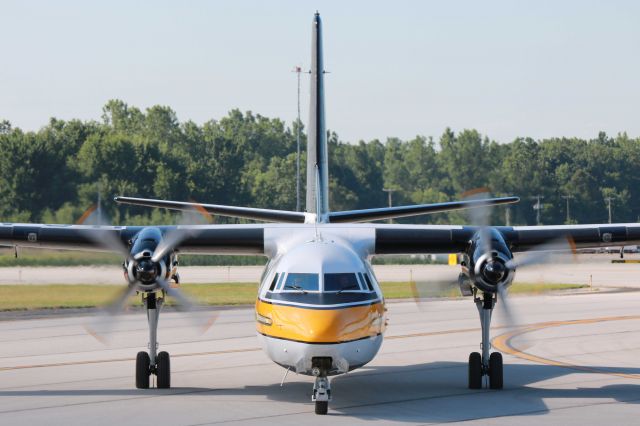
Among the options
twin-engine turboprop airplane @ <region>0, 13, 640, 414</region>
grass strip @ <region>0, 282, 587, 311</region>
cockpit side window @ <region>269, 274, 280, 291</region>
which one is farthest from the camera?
grass strip @ <region>0, 282, 587, 311</region>

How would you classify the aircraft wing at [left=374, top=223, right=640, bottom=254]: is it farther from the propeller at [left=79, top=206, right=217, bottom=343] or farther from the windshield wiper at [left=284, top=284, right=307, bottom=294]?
the propeller at [left=79, top=206, right=217, bottom=343]

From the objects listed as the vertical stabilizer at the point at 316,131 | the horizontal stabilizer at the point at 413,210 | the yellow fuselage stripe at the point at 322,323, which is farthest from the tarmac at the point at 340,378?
the vertical stabilizer at the point at 316,131

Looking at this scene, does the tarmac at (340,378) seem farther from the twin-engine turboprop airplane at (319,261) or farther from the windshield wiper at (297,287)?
the windshield wiper at (297,287)

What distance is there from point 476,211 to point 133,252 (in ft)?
22.6

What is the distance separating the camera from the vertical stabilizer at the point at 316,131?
2454cm

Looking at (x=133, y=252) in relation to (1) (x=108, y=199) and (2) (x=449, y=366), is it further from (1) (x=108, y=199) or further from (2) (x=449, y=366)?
(1) (x=108, y=199)

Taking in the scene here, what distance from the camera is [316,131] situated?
25391mm

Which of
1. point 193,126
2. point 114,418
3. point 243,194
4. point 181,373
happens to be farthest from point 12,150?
point 114,418

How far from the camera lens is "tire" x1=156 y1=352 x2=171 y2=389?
2023 cm

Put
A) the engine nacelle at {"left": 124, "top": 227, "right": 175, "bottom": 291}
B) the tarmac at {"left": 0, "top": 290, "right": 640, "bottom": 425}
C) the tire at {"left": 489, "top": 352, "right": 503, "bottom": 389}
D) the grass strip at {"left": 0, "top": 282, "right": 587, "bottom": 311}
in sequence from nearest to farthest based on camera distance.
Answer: the tarmac at {"left": 0, "top": 290, "right": 640, "bottom": 425}, the engine nacelle at {"left": 124, "top": 227, "right": 175, "bottom": 291}, the tire at {"left": 489, "top": 352, "right": 503, "bottom": 389}, the grass strip at {"left": 0, "top": 282, "right": 587, "bottom": 311}

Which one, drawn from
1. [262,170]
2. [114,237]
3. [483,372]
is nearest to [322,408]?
[483,372]

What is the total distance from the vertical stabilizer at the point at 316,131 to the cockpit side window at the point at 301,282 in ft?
20.7

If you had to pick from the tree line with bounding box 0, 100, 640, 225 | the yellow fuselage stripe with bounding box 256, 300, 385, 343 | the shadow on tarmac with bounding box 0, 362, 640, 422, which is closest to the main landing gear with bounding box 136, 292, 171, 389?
the shadow on tarmac with bounding box 0, 362, 640, 422

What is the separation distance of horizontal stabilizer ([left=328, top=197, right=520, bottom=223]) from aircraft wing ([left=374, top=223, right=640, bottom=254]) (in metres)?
0.54
